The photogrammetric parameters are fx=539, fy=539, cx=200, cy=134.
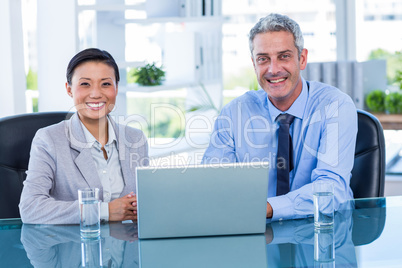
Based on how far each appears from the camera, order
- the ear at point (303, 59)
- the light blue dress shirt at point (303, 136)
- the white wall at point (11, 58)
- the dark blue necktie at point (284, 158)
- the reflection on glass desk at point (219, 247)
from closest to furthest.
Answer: the reflection on glass desk at point (219, 247) → the light blue dress shirt at point (303, 136) → the dark blue necktie at point (284, 158) → the ear at point (303, 59) → the white wall at point (11, 58)

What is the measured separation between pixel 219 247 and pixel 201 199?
0.14m

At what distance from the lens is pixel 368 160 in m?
2.10

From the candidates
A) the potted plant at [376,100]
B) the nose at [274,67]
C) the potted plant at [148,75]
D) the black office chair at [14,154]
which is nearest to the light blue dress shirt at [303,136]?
the nose at [274,67]

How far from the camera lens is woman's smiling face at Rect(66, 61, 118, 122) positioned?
2.13m

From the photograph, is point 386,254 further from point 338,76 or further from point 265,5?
point 265,5

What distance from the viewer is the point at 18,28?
291 cm

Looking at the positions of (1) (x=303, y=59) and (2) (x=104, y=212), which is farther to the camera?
(1) (x=303, y=59)

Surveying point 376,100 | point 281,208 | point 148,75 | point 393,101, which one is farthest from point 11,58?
point 393,101

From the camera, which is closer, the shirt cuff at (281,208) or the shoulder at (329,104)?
the shirt cuff at (281,208)

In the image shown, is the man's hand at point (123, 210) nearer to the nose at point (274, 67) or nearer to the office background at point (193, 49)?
the nose at point (274, 67)

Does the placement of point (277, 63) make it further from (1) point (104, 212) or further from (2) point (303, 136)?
(1) point (104, 212)

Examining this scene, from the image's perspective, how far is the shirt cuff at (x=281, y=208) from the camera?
1.72 m

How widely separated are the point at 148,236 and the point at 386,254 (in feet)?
2.11

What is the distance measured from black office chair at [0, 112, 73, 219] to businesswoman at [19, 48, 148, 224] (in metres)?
0.14
